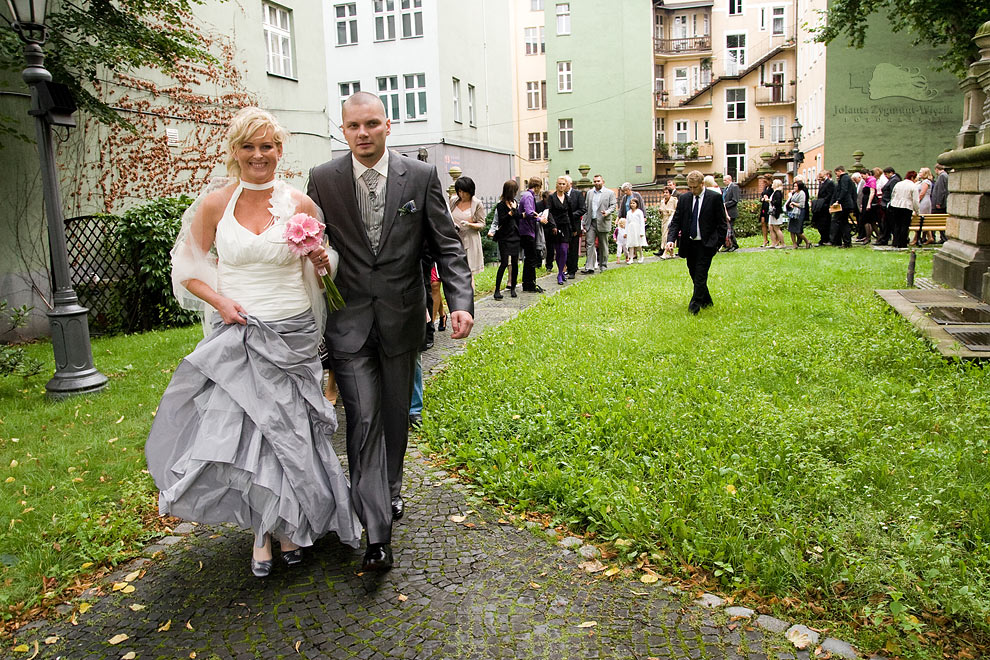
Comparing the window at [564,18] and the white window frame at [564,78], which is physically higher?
the window at [564,18]

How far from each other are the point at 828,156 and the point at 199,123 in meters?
29.0

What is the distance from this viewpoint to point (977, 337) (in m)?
7.48

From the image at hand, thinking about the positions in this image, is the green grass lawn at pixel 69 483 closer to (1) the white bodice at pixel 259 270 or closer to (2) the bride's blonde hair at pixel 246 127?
(1) the white bodice at pixel 259 270

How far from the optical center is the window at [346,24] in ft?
116

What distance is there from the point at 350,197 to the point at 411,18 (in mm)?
32685

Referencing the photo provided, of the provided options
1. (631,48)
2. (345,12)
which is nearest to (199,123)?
(345,12)

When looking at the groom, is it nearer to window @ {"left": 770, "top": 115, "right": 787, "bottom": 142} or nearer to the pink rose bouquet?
the pink rose bouquet

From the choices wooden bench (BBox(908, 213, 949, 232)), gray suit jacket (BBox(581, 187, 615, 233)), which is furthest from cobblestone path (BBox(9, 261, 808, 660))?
wooden bench (BBox(908, 213, 949, 232))

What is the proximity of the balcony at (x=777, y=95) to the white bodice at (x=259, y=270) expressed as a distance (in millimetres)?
55400

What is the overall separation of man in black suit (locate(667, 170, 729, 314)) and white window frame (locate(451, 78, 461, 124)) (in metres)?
26.5

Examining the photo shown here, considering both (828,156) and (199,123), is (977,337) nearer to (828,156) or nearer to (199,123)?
(199,123)

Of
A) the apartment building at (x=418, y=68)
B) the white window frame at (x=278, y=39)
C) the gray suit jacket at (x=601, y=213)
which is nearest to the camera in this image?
the gray suit jacket at (x=601, y=213)

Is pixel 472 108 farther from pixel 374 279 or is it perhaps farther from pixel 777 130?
pixel 374 279

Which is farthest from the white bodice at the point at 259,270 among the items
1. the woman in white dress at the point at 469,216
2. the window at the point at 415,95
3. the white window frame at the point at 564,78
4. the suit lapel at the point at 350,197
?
the white window frame at the point at 564,78
